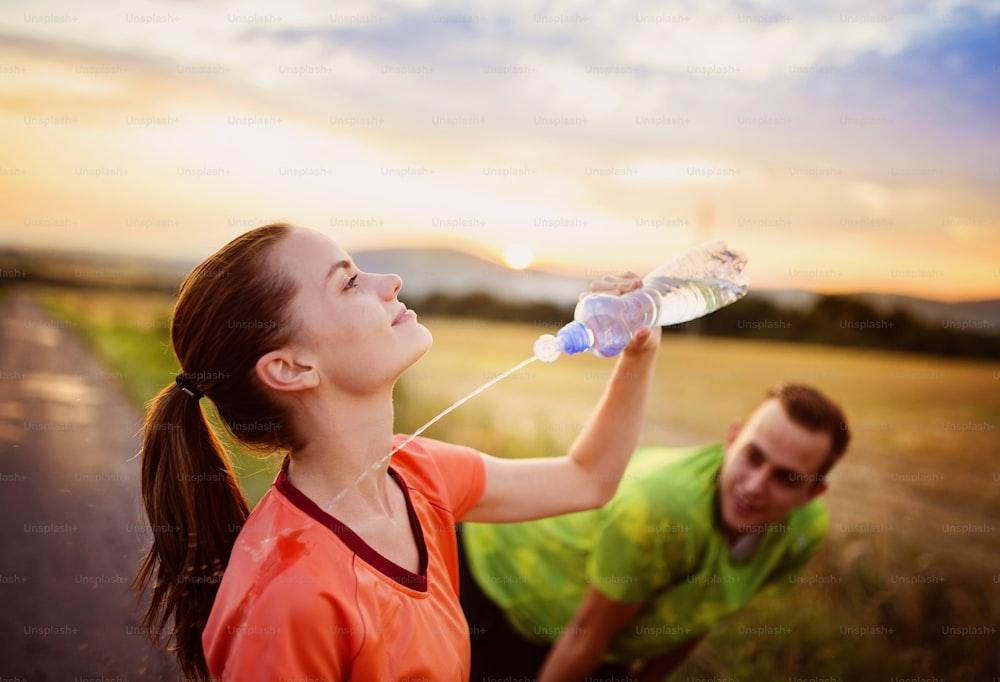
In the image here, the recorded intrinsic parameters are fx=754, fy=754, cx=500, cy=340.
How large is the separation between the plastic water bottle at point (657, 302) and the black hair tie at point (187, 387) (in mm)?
641

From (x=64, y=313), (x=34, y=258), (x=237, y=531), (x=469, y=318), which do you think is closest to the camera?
(x=237, y=531)

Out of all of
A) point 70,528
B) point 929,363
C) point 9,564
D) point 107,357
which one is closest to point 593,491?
point 70,528

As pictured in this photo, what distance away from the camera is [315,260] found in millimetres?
1345

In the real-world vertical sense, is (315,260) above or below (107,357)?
above

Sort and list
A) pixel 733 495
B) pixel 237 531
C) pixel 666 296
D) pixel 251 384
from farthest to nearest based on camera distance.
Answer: pixel 733 495, pixel 666 296, pixel 237 531, pixel 251 384

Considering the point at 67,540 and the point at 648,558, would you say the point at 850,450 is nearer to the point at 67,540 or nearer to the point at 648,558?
the point at 648,558

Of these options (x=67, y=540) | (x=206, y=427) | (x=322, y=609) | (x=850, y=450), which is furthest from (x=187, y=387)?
(x=850, y=450)

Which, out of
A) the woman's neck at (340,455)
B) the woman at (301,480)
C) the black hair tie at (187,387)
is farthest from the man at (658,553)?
the black hair tie at (187,387)

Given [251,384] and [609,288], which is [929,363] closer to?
[609,288]

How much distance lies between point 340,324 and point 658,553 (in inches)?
52.6

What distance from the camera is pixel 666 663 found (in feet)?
9.11

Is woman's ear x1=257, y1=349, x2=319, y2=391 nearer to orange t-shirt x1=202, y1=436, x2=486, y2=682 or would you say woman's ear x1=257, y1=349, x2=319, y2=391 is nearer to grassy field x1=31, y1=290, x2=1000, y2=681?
orange t-shirt x1=202, y1=436, x2=486, y2=682

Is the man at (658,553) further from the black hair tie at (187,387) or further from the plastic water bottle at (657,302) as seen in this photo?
the black hair tie at (187,387)

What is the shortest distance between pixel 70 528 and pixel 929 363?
420 centimetres
